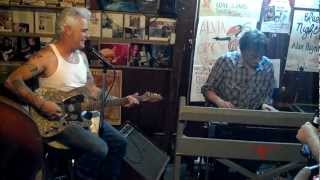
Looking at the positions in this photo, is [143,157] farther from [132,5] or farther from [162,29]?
[132,5]

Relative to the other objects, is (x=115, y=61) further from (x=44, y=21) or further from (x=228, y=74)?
(x=228, y=74)

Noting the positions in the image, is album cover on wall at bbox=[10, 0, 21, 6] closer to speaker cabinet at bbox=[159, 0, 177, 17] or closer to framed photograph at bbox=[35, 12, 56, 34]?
framed photograph at bbox=[35, 12, 56, 34]

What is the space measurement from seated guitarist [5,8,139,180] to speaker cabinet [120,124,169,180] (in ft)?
0.35

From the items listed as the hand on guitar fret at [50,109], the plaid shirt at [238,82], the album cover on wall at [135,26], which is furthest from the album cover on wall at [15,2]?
the plaid shirt at [238,82]

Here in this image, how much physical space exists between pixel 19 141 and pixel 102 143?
1.83 m

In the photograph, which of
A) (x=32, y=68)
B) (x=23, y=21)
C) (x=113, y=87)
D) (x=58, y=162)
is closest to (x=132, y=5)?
(x=113, y=87)

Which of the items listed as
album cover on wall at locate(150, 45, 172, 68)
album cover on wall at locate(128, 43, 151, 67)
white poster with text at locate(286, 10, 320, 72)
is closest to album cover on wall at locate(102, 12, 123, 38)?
album cover on wall at locate(128, 43, 151, 67)

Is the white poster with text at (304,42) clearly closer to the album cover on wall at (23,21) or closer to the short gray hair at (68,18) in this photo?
the short gray hair at (68,18)

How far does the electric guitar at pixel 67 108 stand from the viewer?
2.94m

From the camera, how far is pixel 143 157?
3383mm

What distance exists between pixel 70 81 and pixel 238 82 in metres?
1.23

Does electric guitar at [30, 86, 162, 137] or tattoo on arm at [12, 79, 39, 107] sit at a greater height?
tattoo on arm at [12, 79, 39, 107]

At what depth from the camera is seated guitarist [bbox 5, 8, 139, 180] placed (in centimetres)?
294

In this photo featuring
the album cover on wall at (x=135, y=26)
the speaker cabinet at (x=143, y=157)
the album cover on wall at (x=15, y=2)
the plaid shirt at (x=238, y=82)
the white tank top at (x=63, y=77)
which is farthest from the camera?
the album cover on wall at (x=135, y=26)
